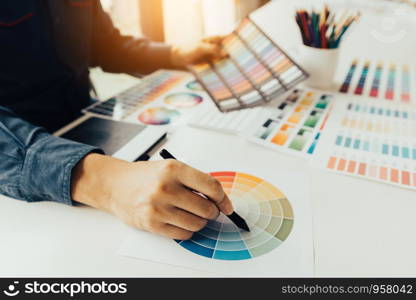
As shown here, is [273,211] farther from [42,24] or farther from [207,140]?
[42,24]

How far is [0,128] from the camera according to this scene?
0.61 metres

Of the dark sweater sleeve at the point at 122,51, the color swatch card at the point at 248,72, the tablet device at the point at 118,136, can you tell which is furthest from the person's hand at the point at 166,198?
the dark sweater sleeve at the point at 122,51

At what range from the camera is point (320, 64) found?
94 centimetres

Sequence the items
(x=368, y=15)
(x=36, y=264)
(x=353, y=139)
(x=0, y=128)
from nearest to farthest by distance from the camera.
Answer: (x=36, y=264) < (x=0, y=128) < (x=353, y=139) < (x=368, y=15)

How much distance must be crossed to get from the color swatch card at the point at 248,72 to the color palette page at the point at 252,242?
1.10ft

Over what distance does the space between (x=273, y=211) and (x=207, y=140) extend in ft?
0.85

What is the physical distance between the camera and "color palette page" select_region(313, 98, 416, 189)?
63 centimetres

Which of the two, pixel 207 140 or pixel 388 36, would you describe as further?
pixel 388 36

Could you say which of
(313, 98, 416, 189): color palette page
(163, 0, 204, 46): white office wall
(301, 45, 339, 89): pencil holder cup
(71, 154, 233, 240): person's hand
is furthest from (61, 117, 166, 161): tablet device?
(163, 0, 204, 46): white office wall

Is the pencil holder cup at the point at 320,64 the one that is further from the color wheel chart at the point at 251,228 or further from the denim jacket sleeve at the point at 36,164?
the denim jacket sleeve at the point at 36,164

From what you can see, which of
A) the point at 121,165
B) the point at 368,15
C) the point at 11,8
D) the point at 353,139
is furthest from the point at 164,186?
the point at 368,15

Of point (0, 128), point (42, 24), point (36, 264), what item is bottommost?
point (36, 264)

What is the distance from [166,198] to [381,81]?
771 mm

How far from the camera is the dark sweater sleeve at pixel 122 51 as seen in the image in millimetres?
1165
